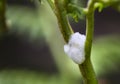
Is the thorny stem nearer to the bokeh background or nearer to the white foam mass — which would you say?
the white foam mass

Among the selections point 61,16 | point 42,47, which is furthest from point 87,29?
point 42,47

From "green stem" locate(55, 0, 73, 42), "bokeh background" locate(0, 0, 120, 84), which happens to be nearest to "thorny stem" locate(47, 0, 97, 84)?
"green stem" locate(55, 0, 73, 42)

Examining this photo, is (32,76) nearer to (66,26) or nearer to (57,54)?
(57,54)

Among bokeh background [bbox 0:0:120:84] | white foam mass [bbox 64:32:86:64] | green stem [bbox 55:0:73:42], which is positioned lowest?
bokeh background [bbox 0:0:120:84]

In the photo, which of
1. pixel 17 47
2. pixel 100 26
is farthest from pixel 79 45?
pixel 100 26

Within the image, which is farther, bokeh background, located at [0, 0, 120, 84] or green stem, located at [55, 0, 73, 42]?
bokeh background, located at [0, 0, 120, 84]

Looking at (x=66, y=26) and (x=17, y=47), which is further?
(x=17, y=47)

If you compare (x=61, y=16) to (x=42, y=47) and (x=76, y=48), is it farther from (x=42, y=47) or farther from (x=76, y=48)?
(x=42, y=47)

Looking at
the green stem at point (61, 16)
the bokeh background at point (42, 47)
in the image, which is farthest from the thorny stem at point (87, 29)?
the bokeh background at point (42, 47)

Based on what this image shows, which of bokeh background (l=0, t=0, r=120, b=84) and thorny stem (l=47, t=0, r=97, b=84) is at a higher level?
thorny stem (l=47, t=0, r=97, b=84)
